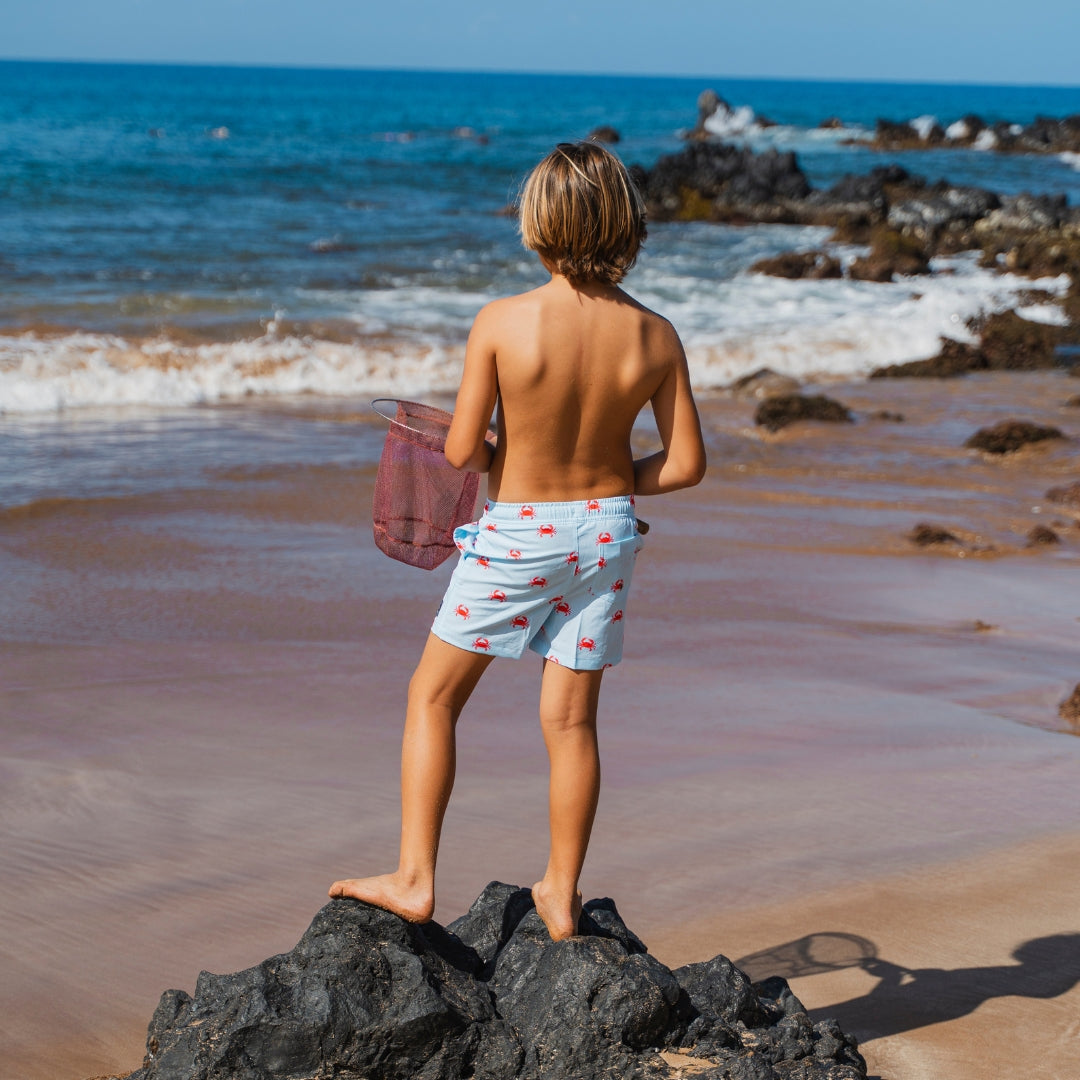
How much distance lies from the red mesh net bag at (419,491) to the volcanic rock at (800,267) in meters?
17.3

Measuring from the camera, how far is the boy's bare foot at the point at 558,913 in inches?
98.5

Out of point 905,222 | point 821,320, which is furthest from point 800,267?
point 905,222

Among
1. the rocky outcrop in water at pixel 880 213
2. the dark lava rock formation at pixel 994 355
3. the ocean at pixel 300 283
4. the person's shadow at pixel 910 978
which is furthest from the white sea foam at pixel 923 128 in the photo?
the person's shadow at pixel 910 978

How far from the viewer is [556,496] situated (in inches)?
97.2

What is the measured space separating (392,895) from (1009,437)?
739 cm

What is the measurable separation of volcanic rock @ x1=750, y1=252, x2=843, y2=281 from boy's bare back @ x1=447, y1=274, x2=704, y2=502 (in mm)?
17379

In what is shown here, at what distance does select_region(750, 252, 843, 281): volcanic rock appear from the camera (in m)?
19.2

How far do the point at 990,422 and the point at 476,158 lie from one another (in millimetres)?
32612

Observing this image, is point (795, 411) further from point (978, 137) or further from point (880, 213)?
point (978, 137)

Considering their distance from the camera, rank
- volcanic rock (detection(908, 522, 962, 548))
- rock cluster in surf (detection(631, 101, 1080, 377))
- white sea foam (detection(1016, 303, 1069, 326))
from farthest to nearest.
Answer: white sea foam (detection(1016, 303, 1069, 326))
rock cluster in surf (detection(631, 101, 1080, 377))
volcanic rock (detection(908, 522, 962, 548))

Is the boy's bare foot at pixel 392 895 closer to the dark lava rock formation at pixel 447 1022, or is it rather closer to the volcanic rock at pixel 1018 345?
the dark lava rock formation at pixel 447 1022

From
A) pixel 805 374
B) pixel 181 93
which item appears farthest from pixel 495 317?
pixel 181 93

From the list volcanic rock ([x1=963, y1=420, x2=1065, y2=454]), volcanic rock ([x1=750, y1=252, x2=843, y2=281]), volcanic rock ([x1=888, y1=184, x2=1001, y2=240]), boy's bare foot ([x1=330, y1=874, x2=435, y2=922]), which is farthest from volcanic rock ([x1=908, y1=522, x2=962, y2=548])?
volcanic rock ([x1=888, y1=184, x2=1001, y2=240])

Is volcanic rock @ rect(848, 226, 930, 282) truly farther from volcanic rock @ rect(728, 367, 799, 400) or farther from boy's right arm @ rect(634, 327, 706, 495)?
boy's right arm @ rect(634, 327, 706, 495)
